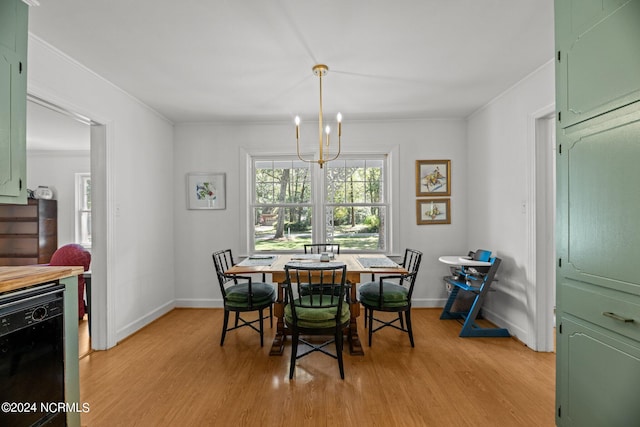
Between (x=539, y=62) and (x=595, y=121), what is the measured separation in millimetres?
1633

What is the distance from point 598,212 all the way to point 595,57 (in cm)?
72

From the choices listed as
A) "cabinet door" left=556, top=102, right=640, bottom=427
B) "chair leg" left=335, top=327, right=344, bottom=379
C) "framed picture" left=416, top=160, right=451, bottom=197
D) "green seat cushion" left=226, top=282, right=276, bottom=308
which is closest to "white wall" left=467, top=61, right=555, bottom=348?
"framed picture" left=416, top=160, right=451, bottom=197

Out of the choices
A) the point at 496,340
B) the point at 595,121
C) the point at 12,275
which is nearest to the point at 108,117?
the point at 12,275

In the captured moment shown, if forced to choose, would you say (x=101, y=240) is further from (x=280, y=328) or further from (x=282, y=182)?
(x=282, y=182)

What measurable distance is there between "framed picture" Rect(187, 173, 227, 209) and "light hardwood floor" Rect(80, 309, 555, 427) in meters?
1.75

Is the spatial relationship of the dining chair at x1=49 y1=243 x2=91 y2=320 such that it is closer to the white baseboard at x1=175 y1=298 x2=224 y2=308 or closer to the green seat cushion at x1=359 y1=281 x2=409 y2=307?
→ the white baseboard at x1=175 y1=298 x2=224 y2=308

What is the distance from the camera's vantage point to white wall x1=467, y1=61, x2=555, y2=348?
308cm

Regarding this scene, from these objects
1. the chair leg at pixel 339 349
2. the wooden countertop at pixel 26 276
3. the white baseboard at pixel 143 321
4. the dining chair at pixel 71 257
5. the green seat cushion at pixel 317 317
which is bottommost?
the white baseboard at pixel 143 321

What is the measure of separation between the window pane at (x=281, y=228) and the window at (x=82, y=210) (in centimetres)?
367

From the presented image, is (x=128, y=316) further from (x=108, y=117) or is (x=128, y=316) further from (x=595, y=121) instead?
(x=595, y=121)

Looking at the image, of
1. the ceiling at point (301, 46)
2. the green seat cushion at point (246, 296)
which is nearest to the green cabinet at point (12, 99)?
the ceiling at point (301, 46)

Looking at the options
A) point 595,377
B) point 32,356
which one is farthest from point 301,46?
point 595,377

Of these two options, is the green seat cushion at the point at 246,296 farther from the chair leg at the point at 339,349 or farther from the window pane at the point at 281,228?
the window pane at the point at 281,228

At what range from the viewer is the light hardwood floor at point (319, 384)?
2.05 meters
